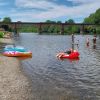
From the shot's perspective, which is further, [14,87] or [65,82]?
[65,82]

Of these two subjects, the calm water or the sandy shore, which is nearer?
the sandy shore

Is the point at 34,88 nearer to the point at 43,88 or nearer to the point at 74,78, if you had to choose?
the point at 43,88

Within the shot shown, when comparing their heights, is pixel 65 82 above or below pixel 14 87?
below

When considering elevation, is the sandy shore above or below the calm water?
above

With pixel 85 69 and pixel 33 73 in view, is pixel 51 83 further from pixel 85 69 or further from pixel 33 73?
pixel 85 69

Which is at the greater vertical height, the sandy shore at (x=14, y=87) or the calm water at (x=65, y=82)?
the sandy shore at (x=14, y=87)

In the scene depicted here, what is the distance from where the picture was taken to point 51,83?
94.2ft

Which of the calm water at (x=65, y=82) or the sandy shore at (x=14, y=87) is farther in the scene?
the calm water at (x=65, y=82)

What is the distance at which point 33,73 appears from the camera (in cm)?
3466

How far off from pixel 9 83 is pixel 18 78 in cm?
304

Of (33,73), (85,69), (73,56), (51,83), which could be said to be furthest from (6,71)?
(73,56)

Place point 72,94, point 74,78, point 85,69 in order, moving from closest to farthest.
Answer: point 72,94 → point 74,78 → point 85,69

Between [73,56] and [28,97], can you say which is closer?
[28,97]

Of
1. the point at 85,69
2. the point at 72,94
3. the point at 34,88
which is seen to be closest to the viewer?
the point at 72,94
